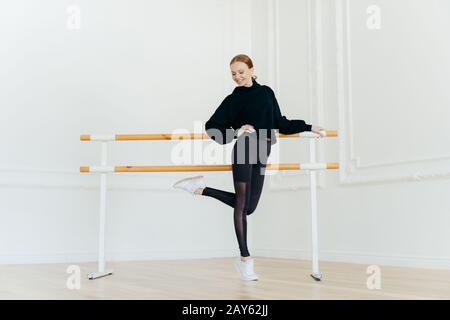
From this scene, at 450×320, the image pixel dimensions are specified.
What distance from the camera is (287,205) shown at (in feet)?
15.8

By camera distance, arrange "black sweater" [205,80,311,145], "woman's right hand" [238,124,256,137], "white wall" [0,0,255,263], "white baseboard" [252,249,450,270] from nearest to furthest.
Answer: "woman's right hand" [238,124,256,137]
"black sweater" [205,80,311,145]
"white baseboard" [252,249,450,270]
"white wall" [0,0,255,263]

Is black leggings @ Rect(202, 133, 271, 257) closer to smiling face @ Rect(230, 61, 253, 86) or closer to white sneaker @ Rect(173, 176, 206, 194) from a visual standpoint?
white sneaker @ Rect(173, 176, 206, 194)

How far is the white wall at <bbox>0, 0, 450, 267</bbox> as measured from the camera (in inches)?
146

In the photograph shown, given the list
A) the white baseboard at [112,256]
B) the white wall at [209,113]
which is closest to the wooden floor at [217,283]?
the white baseboard at [112,256]

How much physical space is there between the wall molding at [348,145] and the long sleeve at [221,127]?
1.34m

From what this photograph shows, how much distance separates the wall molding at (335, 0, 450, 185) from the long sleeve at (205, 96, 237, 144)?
134 cm

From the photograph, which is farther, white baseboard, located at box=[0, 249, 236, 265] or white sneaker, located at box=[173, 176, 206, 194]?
white baseboard, located at box=[0, 249, 236, 265]

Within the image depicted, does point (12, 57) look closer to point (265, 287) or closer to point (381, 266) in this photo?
point (265, 287)

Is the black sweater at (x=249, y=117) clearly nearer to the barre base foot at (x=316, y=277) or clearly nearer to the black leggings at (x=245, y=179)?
the black leggings at (x=245, y=179)

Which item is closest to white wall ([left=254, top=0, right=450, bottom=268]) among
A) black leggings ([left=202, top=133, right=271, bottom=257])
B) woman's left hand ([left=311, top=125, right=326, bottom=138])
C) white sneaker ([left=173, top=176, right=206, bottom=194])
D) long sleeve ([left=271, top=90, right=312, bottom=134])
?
A: woman's left hand ([left=311, top=125, right=326, bottom=138])

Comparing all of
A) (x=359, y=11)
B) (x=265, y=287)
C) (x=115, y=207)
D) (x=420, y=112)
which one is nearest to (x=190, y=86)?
(x=115, y=207)

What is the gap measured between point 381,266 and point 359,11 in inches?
72.7

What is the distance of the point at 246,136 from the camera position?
9.50ft

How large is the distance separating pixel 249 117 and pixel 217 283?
86cm
